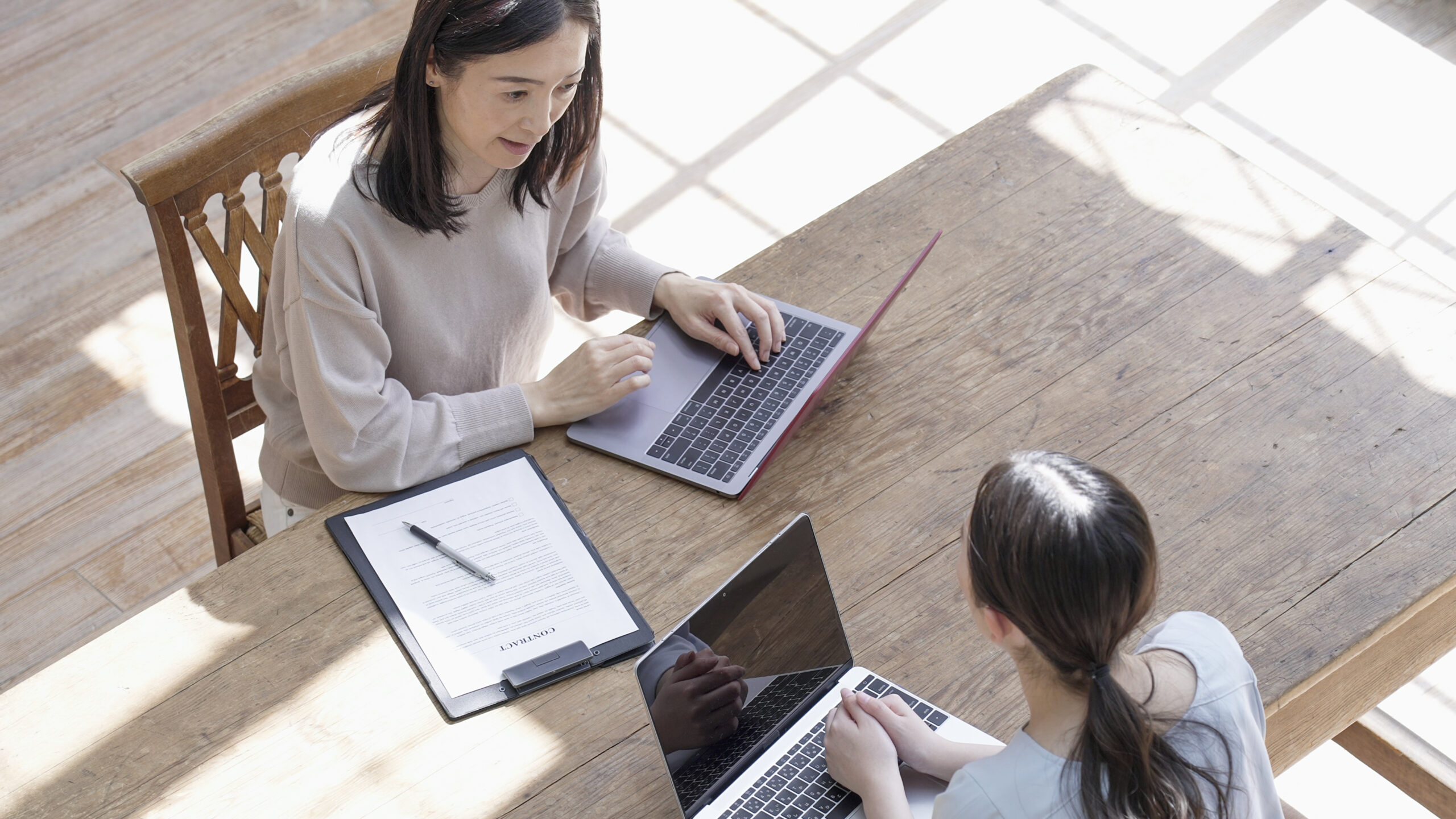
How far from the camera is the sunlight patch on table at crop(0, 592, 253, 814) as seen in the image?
1380 mm

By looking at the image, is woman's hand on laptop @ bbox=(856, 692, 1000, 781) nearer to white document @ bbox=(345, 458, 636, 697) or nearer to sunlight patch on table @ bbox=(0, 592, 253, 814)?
white document @ bbox=(345, 458, 636, 697)

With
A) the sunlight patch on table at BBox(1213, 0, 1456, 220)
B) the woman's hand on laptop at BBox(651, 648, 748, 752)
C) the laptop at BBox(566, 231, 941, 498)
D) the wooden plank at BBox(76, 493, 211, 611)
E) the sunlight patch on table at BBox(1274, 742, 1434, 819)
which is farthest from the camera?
the sunlight patch on table at BBox(1213, 0, 1456, 220)

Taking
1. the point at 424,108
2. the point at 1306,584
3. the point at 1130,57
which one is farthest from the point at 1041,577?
the point at 1130,57

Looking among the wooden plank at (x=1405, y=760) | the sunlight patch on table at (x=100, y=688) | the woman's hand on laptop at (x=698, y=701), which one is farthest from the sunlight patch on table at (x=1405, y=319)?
the sunlight patch on table at (x=100, y=688)

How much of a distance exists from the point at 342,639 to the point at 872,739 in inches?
22.8

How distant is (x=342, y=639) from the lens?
1.48 meters

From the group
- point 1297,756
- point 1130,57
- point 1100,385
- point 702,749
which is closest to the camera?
point 702,749

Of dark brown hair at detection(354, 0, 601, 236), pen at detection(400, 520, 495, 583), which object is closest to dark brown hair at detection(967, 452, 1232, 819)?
pen at detection(400, 520, 495, 583)

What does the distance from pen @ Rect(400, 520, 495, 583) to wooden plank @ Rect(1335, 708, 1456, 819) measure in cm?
128

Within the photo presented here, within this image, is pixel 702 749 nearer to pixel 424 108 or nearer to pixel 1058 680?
pixel 1058 680

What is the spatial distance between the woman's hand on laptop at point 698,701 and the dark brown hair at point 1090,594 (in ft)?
0.96

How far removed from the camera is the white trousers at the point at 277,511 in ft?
6.11

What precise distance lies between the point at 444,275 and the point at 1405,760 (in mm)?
1552

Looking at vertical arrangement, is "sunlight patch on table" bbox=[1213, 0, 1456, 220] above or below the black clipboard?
below
